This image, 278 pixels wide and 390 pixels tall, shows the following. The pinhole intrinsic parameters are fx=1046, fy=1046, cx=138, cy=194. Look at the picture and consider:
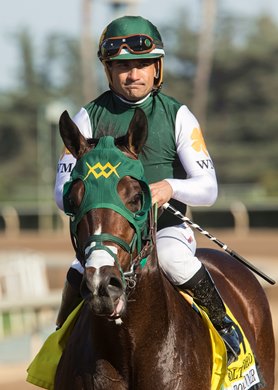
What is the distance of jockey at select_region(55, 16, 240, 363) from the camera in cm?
498

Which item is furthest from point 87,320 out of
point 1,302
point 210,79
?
point 210,79

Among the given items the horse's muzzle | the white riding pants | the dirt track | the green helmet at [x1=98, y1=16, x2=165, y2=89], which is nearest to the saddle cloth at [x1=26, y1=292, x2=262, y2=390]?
the white riding pants

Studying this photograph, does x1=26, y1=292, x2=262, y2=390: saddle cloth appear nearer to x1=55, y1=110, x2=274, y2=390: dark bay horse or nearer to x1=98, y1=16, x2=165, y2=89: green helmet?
x1=55, y1=110, x2=274, y2=390: dark bay horse

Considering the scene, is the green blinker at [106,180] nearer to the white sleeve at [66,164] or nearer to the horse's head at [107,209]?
the horse's head at [107,209]

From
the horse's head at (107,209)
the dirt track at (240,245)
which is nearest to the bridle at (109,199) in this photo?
the horse's head at (107,209)

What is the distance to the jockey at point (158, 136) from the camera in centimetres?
498

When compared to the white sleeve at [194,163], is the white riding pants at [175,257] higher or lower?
lower

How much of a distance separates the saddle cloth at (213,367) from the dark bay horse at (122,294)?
0.23 feet

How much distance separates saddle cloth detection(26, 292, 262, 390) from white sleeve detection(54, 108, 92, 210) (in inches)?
24.2

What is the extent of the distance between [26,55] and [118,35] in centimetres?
6631

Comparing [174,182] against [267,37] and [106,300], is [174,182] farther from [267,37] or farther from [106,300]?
[267,37]

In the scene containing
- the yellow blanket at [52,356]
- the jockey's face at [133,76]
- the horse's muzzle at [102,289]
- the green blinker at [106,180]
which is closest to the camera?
the horse's muzzle at [102,289]

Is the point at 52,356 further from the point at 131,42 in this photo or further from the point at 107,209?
the point at 131,42

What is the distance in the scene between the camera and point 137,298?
4.60 metres
